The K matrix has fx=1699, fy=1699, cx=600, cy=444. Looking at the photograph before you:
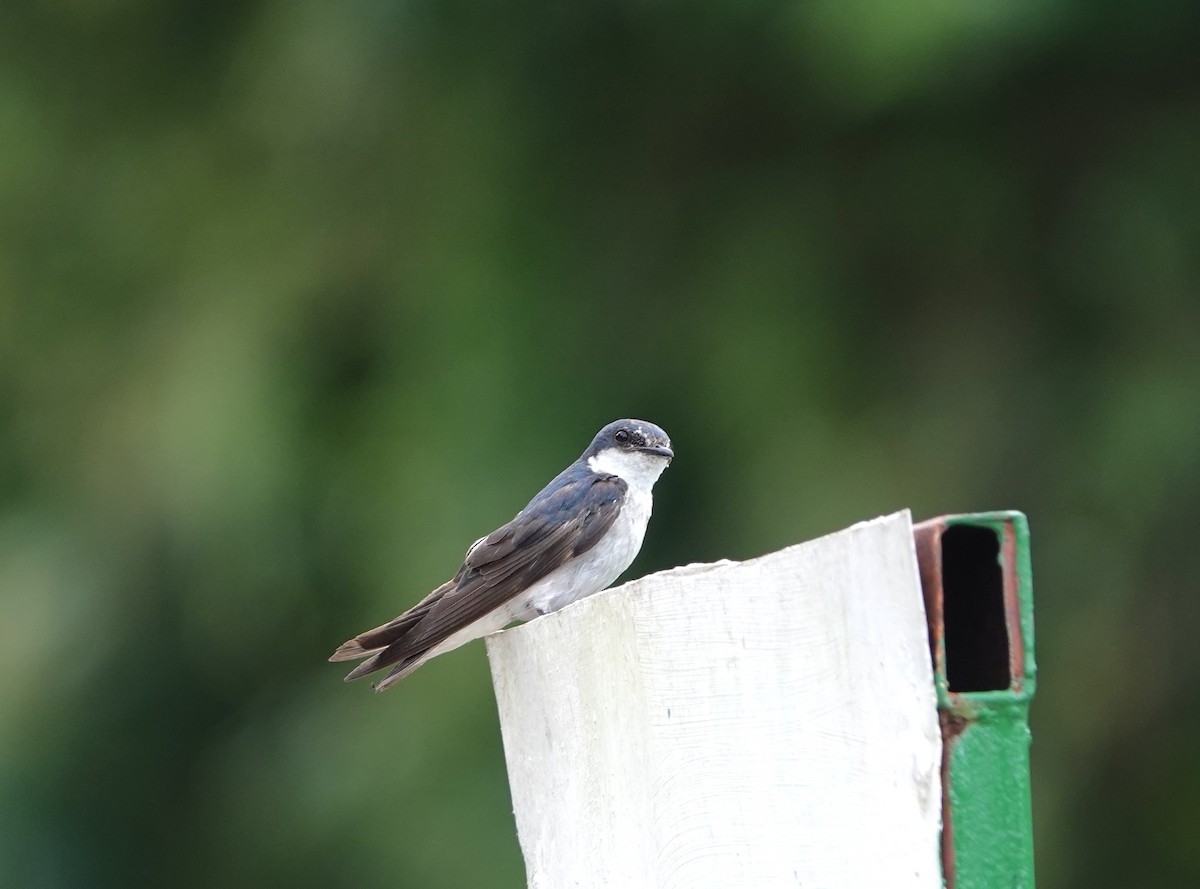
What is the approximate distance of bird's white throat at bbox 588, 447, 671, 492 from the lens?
4074 millimetres

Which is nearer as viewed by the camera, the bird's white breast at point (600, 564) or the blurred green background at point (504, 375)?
the bird's white breast at point (600, 564)

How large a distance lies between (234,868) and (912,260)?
160 inches

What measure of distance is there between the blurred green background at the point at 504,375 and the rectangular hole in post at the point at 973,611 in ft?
13.9

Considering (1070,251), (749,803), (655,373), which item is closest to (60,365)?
(655,373)

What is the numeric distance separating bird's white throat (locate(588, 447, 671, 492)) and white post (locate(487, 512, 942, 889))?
1534 millimetres

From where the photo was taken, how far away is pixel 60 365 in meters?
7.72

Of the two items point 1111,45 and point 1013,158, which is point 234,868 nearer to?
point 1013,158

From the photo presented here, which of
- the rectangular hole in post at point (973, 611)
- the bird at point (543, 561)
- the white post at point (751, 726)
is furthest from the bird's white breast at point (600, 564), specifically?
the rectangular hole in post at point (973, 611)

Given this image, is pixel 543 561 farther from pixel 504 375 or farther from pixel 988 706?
pixel 504 375

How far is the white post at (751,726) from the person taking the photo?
1.90m

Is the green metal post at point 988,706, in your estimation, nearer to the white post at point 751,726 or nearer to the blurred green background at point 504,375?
the white post at point 751,726

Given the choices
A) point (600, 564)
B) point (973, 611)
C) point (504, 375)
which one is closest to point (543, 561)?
point (600, 564)

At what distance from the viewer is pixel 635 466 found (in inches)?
162

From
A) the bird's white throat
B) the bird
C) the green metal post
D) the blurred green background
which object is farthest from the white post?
the blurred green background
